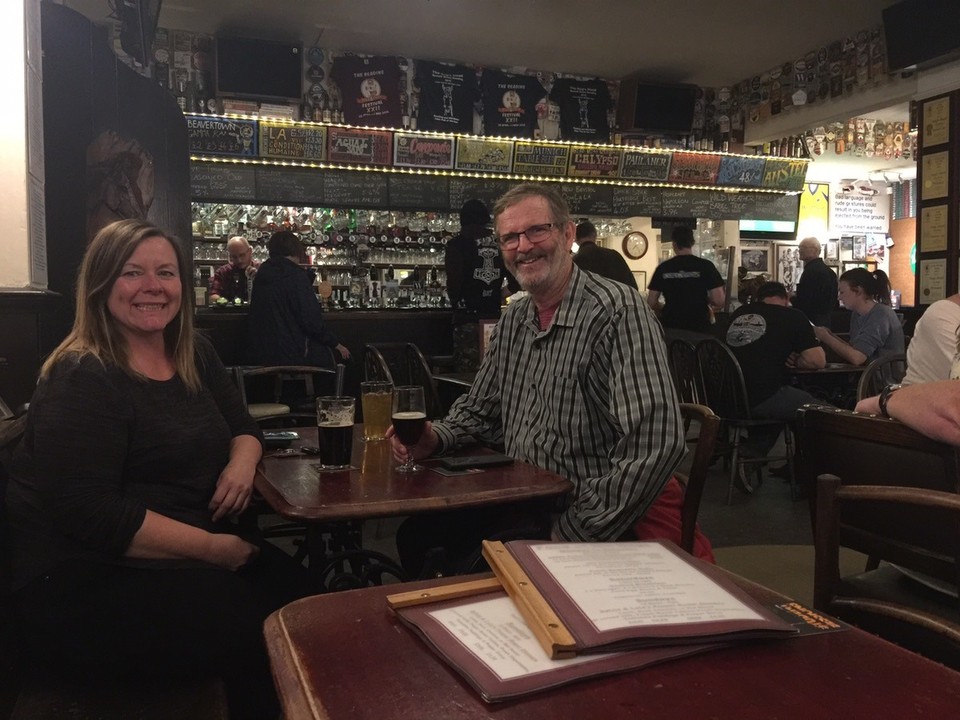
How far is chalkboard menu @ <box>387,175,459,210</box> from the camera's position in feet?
25.8

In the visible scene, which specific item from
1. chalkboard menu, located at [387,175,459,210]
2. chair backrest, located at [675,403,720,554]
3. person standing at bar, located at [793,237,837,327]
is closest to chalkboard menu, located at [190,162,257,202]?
chalkboard menu, located at [387,175,459,210]

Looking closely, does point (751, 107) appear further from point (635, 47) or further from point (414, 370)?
point (414, 370)

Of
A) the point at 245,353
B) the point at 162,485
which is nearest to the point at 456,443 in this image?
the point at 162,485

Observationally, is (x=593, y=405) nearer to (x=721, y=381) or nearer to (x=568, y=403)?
(x=568, y=403)

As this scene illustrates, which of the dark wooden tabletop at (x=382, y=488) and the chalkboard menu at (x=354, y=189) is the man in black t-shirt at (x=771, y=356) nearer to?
the dark wooden tabletop at (x=382, y=488)

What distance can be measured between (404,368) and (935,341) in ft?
12.0

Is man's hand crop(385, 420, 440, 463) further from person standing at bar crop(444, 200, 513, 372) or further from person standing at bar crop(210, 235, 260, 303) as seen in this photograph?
person standing at bar crop(210, 235, 260, 303)

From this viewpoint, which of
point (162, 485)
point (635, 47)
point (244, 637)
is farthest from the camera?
point (635, 47)

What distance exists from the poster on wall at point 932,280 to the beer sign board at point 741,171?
3032mm

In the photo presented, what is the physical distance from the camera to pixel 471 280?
5.56 meters

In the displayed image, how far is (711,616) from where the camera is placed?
0.87m

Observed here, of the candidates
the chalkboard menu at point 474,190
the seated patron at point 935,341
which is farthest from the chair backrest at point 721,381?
the chalkboard menu at point 474,190

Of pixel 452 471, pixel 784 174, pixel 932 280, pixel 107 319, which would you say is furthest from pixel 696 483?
pixel 784 174

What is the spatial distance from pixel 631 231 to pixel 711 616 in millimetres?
9026
